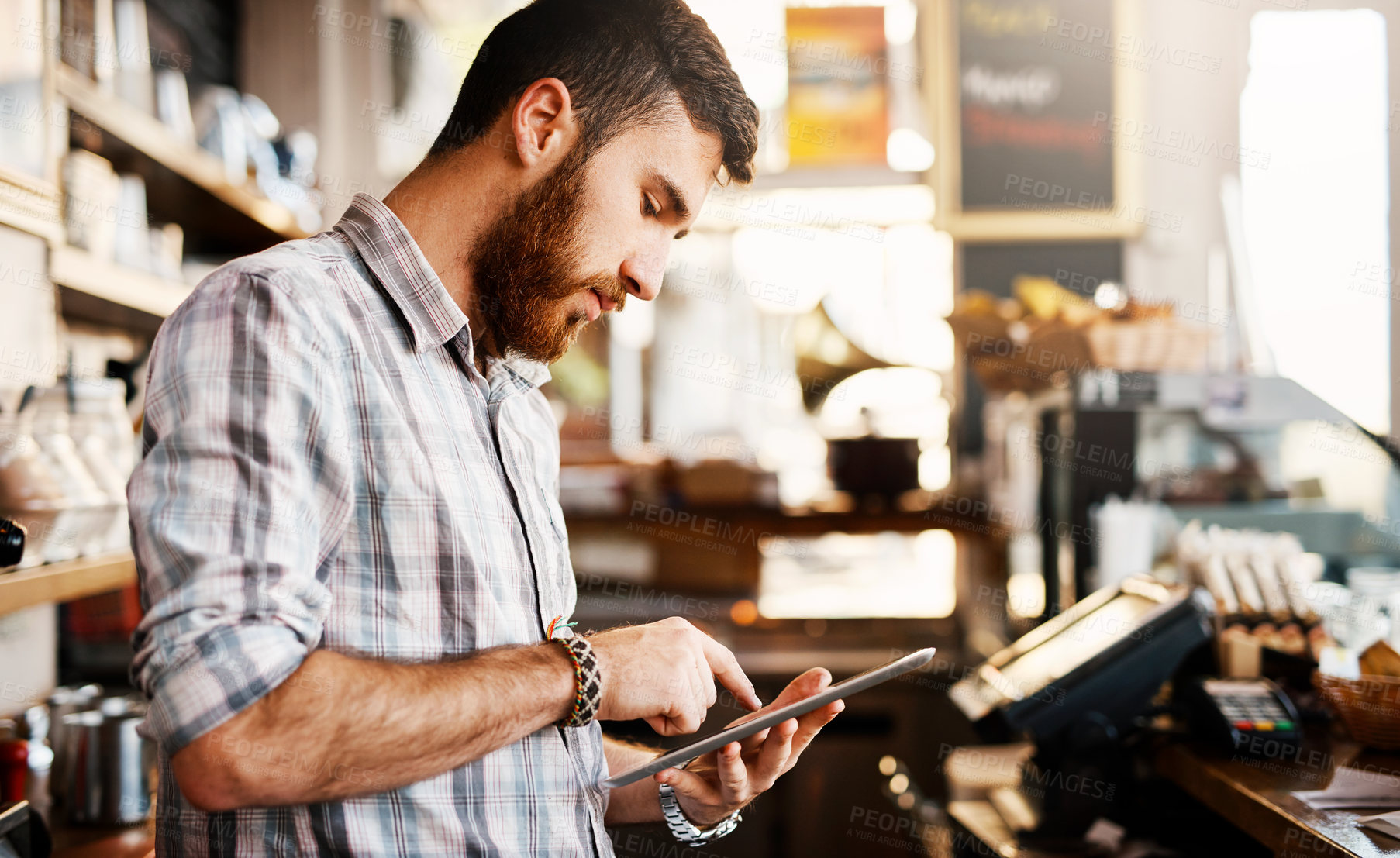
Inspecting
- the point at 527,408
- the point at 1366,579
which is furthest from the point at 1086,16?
the point at 527,408

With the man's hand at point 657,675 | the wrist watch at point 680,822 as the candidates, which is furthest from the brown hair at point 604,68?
the wrist watch at point 680,822

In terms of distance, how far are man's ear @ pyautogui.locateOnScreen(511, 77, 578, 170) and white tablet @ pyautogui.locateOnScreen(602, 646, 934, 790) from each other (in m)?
0.61

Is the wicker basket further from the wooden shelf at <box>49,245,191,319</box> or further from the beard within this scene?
the wooden shelf at <box>49,245,191,319</box>

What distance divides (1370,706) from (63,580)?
1916mm

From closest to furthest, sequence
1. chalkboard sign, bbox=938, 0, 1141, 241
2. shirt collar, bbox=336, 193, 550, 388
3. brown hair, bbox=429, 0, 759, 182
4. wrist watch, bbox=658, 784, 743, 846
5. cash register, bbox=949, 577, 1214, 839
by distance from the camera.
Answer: shirt collar, bbox=336, 193, 550, 388, brown hair, bbox=429, 0, 759, 182, wrist watch, bbox=658, 784, 743, 846, cash register, bbox=949, 577, 1214, 839, chalkboard sign, bbox=938, 0, 1141, 241

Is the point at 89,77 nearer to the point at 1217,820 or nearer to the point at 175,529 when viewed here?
the point at 175,529

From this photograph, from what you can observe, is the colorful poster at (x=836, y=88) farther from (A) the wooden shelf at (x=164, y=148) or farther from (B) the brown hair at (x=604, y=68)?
(B) the brown hair at (x=604, y=68)

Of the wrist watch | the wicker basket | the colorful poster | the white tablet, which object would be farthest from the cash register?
the colorful poster

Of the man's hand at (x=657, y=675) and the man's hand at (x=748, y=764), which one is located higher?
the man's hand at (x=657, y=675)

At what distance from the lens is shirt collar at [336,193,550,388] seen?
975mm

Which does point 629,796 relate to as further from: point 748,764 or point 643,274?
point 643,274

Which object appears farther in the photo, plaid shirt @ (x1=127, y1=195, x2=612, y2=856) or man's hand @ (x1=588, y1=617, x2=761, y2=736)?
man's hand @ (x1=588, y1=617, x2=761, y2=736)

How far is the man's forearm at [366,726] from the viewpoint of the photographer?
2.36 ft

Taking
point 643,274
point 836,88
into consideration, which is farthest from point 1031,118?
point 643,274
